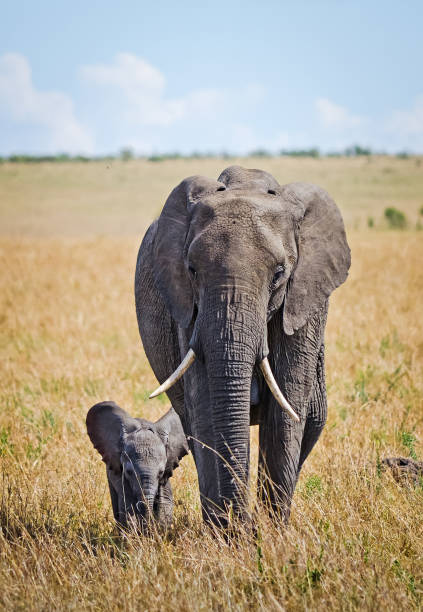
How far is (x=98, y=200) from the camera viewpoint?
63.4 meters

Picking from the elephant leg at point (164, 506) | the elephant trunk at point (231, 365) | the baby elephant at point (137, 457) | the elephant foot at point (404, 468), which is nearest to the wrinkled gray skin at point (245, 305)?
the elephant trunk at point (231, 365)

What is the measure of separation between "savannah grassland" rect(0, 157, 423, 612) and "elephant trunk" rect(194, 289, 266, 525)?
1.54 feet

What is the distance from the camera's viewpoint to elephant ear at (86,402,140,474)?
5019mm

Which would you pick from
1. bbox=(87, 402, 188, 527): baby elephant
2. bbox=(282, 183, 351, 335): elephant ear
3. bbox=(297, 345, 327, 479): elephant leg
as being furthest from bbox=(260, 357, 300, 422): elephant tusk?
bbox=(87, 402, 188, 527): baby elephant

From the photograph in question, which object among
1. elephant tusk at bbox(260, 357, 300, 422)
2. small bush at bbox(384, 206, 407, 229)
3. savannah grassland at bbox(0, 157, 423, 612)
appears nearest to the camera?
savannah grassland at bbox(0, 157, 423, 612)

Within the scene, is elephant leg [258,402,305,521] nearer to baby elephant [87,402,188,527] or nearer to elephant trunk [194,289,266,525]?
elephant trunk [194,289,266,525]

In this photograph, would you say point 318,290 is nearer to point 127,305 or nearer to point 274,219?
point 274,219

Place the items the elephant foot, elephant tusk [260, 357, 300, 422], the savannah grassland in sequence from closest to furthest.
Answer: the savannah grassland → elephant tusk [260, 357, 300, 422] → the elephant foot

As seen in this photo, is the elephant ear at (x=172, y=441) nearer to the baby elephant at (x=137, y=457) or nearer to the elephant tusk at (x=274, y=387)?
the baby elephant at (x=137, y=457)

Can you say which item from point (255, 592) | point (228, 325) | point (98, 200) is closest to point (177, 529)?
point (255, 592)

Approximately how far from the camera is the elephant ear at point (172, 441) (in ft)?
16.4

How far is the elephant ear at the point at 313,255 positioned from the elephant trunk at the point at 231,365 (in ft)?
1.12

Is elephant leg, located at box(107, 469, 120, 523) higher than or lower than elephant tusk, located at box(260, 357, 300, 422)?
lower

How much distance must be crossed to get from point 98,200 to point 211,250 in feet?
200
